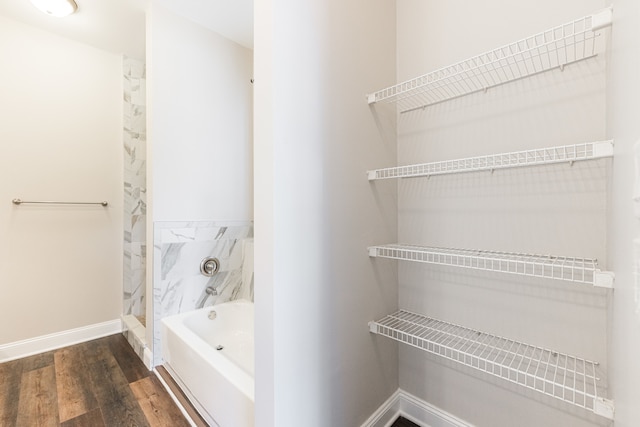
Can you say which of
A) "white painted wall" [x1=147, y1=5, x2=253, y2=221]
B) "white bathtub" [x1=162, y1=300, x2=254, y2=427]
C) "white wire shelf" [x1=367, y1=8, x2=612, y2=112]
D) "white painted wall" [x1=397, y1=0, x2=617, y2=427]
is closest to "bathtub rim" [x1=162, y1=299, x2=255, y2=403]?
"white bathtub" [x1=162, y1=300, x2=254, y2=427]

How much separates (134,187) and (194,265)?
3.65 feet

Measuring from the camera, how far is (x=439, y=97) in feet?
4.44

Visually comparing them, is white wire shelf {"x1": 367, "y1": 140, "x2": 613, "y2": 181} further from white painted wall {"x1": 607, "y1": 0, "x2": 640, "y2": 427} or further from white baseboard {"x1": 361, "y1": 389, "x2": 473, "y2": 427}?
white baseboard {"x1": 361, "y1": 389, "x2": 473, "y2": 427}

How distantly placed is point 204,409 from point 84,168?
7.25 ft

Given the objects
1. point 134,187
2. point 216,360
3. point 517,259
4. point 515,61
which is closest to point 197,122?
point 134,187

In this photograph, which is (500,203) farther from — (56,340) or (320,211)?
(56,340)

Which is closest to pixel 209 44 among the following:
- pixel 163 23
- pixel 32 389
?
pixel 163 23

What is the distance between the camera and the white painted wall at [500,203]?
3.28ft

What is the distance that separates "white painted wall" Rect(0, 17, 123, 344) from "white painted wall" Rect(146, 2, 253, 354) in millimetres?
869

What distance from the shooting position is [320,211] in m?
1.11

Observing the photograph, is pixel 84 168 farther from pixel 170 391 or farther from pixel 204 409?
pixel 204 409

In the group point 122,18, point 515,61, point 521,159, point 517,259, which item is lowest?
point 517,259

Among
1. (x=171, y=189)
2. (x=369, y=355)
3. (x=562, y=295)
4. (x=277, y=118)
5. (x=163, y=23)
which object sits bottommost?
(x=369, y=355)

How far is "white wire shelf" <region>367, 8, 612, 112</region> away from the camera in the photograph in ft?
3.08
